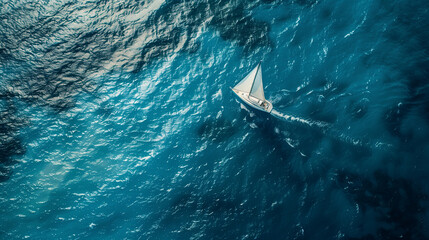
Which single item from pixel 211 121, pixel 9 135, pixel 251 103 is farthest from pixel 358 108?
pixel 9 135

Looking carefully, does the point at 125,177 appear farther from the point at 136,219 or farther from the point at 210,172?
the point at 210,172

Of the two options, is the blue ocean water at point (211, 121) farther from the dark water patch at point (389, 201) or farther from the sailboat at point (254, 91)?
the sailboat at point (254, 91)

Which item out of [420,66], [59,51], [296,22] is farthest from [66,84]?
[420,66]

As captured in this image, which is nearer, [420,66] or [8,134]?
[420,66]

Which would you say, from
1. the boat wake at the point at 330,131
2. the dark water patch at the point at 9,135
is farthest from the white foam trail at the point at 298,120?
the dark water patch at the point at 9,135

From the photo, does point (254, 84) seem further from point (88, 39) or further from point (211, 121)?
point (88, 39)

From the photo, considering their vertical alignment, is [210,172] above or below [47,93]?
below
